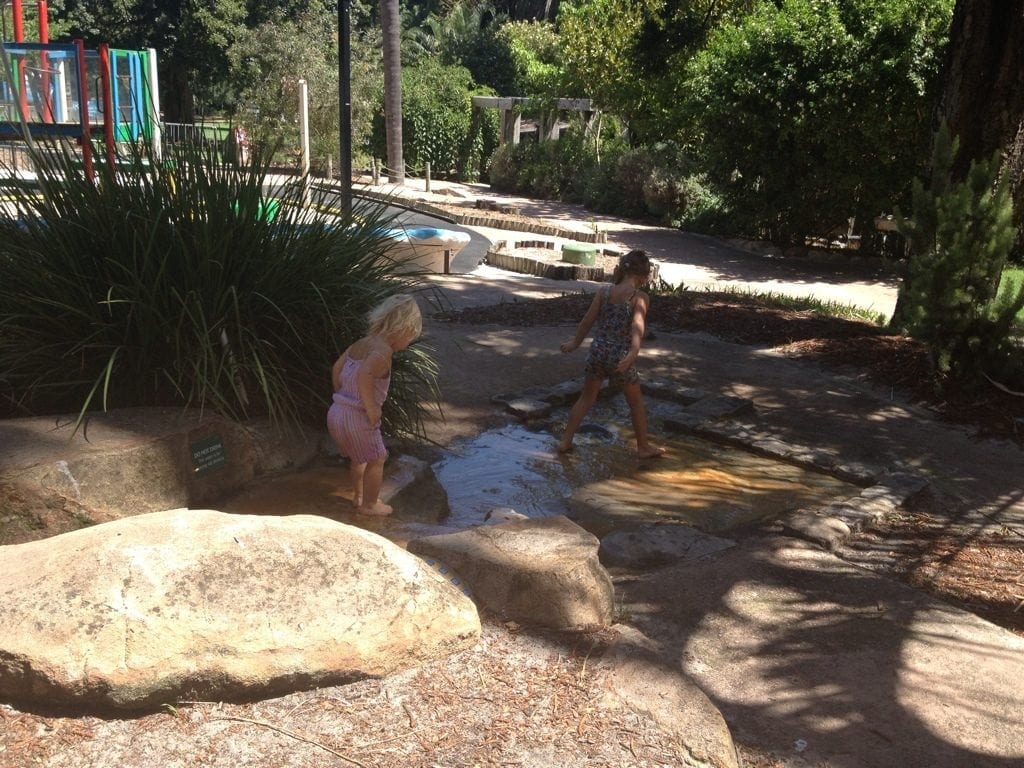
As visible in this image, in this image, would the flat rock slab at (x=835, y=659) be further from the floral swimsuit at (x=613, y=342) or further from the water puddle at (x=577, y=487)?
the floral swimsuit at (x=613, y=342)

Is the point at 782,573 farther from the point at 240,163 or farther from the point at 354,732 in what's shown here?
the point at 240,163

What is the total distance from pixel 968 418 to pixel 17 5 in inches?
666

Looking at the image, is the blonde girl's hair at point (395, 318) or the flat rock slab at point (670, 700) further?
the blonde girl's hair at point (395, 318)

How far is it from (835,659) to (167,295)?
3.34 metres

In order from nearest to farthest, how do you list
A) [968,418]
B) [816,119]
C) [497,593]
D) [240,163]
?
[497,593] < [240,163] < [968,418] < [816,119]

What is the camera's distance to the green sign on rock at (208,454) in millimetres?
4480

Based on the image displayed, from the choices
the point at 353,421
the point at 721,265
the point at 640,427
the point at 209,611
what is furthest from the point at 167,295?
the point at 721,265

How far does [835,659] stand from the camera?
3713mm

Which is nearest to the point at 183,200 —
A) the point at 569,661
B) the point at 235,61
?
the point at 569,661

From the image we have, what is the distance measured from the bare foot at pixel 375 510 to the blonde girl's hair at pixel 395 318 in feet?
2.69

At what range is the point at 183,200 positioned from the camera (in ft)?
16.6

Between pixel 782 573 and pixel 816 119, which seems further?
pixel 816 119

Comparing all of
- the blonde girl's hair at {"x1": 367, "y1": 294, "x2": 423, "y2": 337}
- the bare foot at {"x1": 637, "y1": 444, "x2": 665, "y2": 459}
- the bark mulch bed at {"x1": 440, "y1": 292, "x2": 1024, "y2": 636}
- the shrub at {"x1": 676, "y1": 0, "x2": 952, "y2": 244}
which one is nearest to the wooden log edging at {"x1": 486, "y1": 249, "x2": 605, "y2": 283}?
the bark mulch bed at {"x1": 440, "y1": 292, "x2": 1024, "y2": 636}

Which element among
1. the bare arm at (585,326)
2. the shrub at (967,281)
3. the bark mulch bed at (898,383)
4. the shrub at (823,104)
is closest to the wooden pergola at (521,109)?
the shrub at (823,104)
